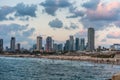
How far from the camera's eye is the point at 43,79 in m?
100

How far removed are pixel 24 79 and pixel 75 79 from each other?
13752 millimetres

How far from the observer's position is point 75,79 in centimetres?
10338

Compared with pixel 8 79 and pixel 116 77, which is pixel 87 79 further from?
pixel 116 77

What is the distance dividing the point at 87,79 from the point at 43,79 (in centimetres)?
1295

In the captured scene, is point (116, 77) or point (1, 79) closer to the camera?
point (116, 77)

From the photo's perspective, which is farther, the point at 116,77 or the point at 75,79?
the point at 75,79

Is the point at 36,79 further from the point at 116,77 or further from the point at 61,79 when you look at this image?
the point at 116,77

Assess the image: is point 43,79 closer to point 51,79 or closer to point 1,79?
point 51,79

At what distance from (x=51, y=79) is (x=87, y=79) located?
35.5 feet

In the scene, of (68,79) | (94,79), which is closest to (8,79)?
(68,79)

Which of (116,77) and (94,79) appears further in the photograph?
(94,79)

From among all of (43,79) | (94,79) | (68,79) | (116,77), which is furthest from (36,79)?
(116,77)

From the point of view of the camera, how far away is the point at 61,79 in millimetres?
101875

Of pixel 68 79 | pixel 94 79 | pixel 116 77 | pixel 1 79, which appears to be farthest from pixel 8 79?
pixel 116 77
